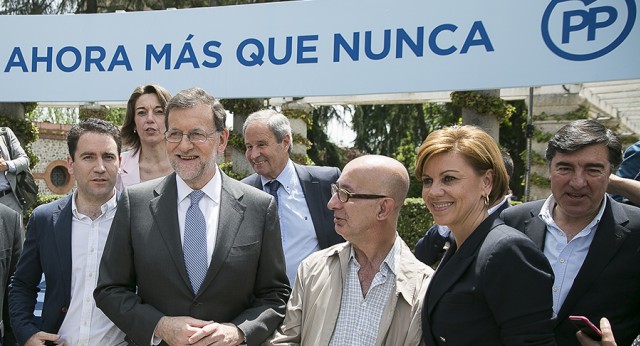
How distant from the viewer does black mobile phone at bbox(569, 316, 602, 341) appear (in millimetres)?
2232

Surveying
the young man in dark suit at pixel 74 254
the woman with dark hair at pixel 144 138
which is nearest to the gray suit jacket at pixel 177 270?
the young man in dark suit at pixel 74 254

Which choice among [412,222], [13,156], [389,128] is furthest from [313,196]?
[389,128]

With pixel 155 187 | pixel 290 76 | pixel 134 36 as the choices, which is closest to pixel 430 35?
pixel 290 76

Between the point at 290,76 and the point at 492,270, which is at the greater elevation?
the point at 290,76

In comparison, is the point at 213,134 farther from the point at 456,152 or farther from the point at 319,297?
the point at 456,152

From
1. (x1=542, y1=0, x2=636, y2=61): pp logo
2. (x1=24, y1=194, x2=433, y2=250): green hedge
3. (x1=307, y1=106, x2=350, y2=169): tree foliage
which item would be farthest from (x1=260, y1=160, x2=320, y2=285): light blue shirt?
(x1=307, y1=106, x2=350, y2=169): tree foliage

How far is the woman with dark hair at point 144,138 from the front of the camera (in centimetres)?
365

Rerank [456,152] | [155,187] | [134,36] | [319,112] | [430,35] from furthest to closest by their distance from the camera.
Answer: [319,112] < [134,36] < [430,35] < [155,187] < [456,152]

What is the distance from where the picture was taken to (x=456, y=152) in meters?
→ 2.23

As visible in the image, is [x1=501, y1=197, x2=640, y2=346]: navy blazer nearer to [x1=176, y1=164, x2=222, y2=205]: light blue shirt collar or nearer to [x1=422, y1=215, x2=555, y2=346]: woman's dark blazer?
[x1=422, y1=215, x2=555, y2=346]: woman's dark blazer

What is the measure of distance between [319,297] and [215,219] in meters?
0.58

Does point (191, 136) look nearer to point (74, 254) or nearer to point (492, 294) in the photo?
point (74, 254)

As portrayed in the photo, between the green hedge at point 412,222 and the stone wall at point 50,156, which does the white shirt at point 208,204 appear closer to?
the green hedge at point 412,222

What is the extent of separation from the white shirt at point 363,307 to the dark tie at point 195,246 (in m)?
0.61
